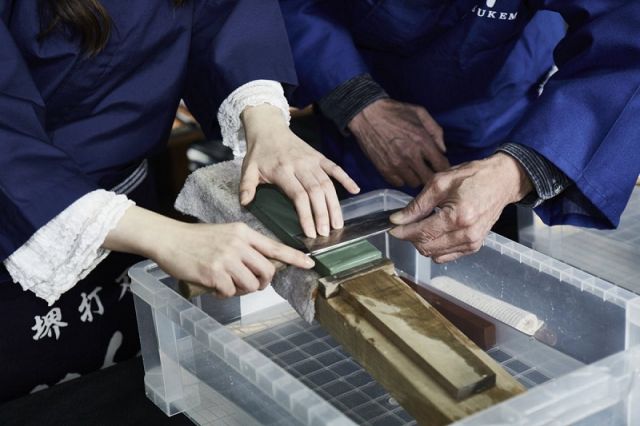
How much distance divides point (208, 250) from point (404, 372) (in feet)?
0.91

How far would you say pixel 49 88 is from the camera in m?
1.05

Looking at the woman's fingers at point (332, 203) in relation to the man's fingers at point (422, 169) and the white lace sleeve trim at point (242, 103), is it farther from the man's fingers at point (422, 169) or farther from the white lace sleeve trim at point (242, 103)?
the man's fingers at point (422, 169)

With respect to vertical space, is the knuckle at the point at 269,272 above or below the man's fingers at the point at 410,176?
above

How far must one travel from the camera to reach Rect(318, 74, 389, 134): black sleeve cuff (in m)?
1.43

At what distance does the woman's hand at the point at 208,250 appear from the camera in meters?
0.91

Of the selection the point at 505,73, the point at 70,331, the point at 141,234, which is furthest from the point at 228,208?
the point at 505,73

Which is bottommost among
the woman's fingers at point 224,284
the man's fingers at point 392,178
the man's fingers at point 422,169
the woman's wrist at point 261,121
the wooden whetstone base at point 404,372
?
the man's fingers at point 392,178

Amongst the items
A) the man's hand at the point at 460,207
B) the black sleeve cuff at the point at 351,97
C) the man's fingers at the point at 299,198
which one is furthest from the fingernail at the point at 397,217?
the black sleeve cuff at the point at 351,97

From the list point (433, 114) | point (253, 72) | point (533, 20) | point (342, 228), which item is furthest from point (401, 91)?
point (342, 228)

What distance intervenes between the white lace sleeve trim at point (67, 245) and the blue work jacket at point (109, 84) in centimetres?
1

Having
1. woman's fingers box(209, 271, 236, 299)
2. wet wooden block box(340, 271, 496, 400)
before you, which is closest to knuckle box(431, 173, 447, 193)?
wet wooden block box(340, 271, 496, 400)

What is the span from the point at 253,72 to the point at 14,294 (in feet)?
1.53

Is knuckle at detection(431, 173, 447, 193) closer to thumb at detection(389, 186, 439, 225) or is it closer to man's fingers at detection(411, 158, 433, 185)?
thumb at detection(389, 186, 439, 225)

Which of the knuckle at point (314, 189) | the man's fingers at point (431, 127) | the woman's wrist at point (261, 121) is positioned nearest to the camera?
the knuckle at point (314, 189)
